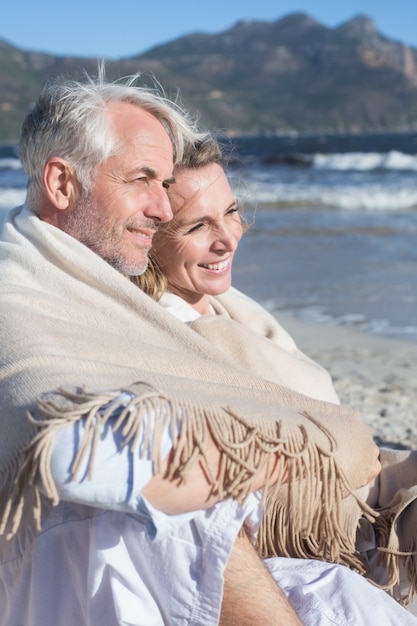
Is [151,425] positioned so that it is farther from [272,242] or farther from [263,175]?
[263,175]

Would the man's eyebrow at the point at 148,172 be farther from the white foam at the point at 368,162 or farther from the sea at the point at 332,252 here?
the white foam at the point at 368,162

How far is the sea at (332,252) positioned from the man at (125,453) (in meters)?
1.00

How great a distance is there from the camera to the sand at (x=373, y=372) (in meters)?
4.48

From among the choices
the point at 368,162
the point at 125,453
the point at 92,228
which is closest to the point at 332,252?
the point at 92,228

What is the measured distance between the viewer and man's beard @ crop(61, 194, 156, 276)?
218 centimetres

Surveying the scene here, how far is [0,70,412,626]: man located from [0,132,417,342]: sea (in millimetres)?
998

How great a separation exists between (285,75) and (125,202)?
155 meters

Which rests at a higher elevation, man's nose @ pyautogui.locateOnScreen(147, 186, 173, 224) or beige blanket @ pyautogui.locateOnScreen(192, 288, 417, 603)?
man's nose @ pyautogui.locateOnScreen(147, 186, 173, 224)

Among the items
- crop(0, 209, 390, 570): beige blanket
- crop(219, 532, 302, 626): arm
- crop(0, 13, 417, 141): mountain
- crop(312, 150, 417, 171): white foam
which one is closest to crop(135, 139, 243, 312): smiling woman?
crop(0, 209, 390, 570): beige blanket

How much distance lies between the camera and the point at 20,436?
5.18 ft

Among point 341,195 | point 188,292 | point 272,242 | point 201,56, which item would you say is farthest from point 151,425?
point 201,56

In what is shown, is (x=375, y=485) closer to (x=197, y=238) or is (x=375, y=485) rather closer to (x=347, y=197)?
(x=197, y=238)

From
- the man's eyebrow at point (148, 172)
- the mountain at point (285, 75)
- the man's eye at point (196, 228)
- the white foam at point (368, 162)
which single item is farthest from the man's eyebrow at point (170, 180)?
the mountain at point (285, 75)

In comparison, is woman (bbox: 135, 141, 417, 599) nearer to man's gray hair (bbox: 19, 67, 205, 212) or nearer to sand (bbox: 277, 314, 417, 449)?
man's gray hair (bbox: 19, 67, 205, 212)
